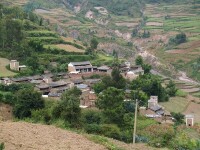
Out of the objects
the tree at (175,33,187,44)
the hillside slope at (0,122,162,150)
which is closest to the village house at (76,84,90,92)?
the hillside slope at (0,122,162,150)

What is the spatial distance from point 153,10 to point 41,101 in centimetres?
7197

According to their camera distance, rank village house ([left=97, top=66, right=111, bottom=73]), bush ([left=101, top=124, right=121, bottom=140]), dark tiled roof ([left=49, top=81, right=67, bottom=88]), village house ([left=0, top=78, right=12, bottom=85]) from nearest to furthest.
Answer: bush ([left=101, top=124, right=121, bottom=140]), village house ([left=0, top=78, right=12, bottom=85]), dark tiled roof ([left=49, top=81, right=67, bottom=88]), village house ([left=97, top=66, right=111, bottom=73])

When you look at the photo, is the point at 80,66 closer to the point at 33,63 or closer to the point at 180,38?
the point at 33,63

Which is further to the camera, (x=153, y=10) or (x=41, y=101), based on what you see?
(x=153, y=10)

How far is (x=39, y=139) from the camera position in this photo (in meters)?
11.4

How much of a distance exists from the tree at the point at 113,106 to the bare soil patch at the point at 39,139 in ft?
29.4

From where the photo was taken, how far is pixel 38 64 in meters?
→ 34.8

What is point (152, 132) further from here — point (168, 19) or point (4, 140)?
point (168, 19)

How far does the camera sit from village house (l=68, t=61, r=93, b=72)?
120ft

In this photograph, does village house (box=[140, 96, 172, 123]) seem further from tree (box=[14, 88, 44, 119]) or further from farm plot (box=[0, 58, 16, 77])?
farm plot (box=[0, 58, 16, 77])

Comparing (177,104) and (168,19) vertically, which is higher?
(168,19)

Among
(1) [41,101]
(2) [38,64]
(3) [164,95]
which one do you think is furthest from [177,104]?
(1) [41,101]

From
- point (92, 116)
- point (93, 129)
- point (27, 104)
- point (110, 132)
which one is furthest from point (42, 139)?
point (92, 116)

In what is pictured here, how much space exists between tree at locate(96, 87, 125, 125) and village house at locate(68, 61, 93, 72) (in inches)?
438
